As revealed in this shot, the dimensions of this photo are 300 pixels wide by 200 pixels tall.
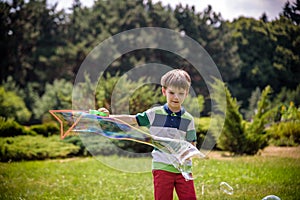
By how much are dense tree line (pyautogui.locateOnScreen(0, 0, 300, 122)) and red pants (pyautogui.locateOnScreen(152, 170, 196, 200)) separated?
53.1 feet

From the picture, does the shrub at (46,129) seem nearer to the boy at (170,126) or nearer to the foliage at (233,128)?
the foliage at (233,128)

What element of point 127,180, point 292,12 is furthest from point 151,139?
point 292,12

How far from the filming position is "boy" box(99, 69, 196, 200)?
349 cm

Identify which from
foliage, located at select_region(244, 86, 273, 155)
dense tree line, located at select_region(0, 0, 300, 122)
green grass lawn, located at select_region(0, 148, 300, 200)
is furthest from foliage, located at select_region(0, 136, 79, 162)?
dense tree line, located at select_region(0, 0, 300, 122)

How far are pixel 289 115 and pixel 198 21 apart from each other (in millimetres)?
14423

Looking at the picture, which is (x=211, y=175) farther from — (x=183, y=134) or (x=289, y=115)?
(x=289, y=115)

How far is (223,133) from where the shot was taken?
988 cm

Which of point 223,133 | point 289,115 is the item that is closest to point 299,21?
point 289,115

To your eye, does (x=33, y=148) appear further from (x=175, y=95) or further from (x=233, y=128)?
(x=175, y=95)

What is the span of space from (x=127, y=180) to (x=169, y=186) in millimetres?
3376

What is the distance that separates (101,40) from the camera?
2581cm

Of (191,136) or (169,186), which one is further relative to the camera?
(191,136)

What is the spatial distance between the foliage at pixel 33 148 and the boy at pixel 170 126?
6029mm

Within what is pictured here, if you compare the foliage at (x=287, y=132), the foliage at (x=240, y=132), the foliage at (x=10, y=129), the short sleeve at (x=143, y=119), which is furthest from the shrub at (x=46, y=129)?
the short sleeve at (x=143, y=119)
